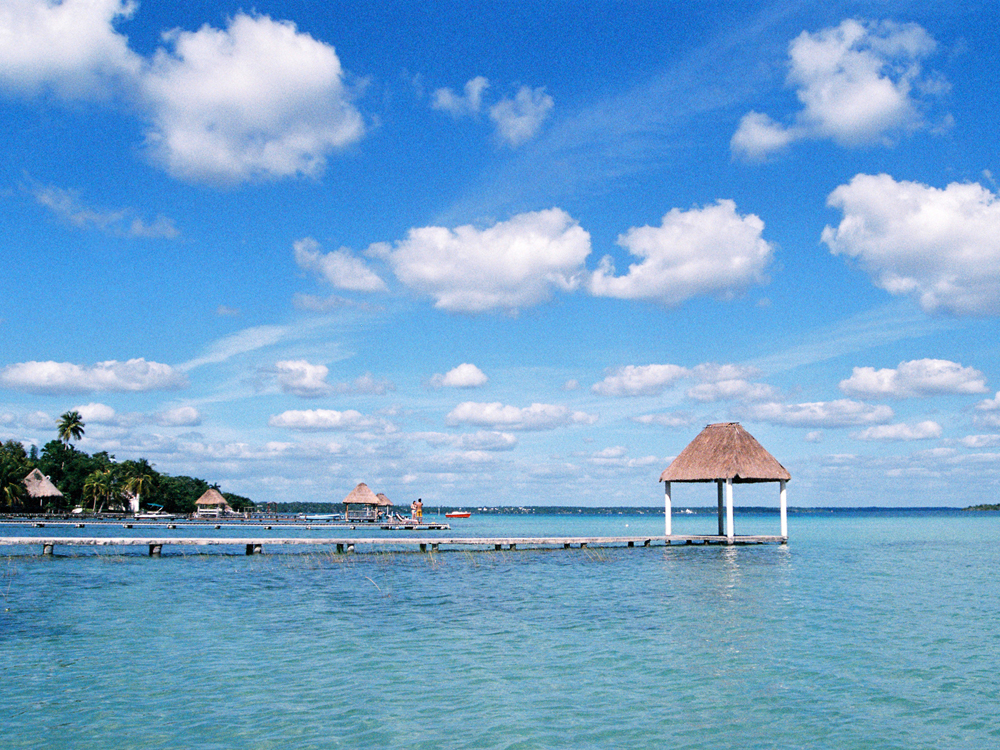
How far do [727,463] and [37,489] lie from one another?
217 ft

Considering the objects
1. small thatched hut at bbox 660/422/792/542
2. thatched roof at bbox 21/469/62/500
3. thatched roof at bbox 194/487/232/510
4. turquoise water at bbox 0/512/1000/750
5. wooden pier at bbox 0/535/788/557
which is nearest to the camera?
turquoise water at bbox 0/512/1000/750

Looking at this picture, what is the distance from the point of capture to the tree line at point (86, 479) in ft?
254

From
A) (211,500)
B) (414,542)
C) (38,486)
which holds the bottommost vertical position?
(414,542)

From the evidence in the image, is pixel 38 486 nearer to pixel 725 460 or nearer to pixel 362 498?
pixel 362 498

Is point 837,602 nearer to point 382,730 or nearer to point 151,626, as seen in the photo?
point 382,730

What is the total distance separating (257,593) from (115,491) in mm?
75571

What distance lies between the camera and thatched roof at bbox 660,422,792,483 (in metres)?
35.7

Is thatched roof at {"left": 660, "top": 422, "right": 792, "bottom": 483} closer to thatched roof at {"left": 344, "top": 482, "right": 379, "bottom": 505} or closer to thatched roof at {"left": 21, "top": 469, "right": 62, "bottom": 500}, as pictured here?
thatched roof at {"left": 344, "top": 482, "right": 379, "bottom": 505}

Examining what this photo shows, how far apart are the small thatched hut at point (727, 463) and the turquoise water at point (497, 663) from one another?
13.1 meters

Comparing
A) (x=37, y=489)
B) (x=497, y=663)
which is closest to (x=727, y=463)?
(x=497, y=663)

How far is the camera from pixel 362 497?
68688mm

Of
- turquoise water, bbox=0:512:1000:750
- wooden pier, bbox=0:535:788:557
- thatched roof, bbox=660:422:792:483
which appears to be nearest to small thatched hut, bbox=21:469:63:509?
wooden pier, bbox=0:535:788:557

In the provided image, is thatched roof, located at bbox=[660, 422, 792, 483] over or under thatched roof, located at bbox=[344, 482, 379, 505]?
over

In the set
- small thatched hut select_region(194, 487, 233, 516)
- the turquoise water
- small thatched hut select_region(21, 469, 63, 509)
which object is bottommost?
the turquoise water
